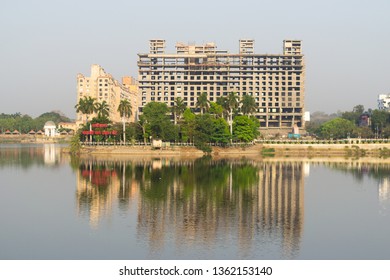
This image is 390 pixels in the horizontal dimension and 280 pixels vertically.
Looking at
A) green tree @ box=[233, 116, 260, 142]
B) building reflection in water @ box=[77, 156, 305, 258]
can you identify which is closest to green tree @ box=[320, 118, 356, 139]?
green tree @ box=[233, 116, 260, 142]

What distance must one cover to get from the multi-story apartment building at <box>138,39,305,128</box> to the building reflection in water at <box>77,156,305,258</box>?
9195 cm

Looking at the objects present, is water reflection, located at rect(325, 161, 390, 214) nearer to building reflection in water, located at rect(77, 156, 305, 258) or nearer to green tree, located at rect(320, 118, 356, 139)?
building reflection in water, located at rect(77, 156, 305, 258)

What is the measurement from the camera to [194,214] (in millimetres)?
45375

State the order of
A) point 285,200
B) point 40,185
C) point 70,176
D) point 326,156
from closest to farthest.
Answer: point 285,200
point 40,185
point 70,176
point 326,156

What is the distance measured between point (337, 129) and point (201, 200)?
109m

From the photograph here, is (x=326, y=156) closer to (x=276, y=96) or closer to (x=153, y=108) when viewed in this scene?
(x=153, y=108)

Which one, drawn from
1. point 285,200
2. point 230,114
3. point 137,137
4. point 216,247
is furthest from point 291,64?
point 216,247

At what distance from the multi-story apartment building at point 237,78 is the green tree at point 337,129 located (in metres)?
19.1

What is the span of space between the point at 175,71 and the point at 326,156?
2942 inches

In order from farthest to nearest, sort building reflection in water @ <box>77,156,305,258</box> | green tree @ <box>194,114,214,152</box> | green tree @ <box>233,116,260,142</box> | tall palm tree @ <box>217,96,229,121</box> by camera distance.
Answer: tall palm tree @ <box>217,96,229,121</box>, green tree @ <box>233,116,260,142</box>, green tree @ <box>194,114,214,152</box>, building reflection in water @ <box>77,156,305,258</box>

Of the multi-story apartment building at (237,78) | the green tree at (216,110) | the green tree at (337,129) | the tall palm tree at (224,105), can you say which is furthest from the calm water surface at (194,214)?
the multi-story apartment building at (237,78)

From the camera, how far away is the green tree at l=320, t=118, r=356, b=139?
496 ft

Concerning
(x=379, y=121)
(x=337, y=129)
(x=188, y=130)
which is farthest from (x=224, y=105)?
(x=379, y=121)

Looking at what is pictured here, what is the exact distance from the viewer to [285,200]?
2136 inches
